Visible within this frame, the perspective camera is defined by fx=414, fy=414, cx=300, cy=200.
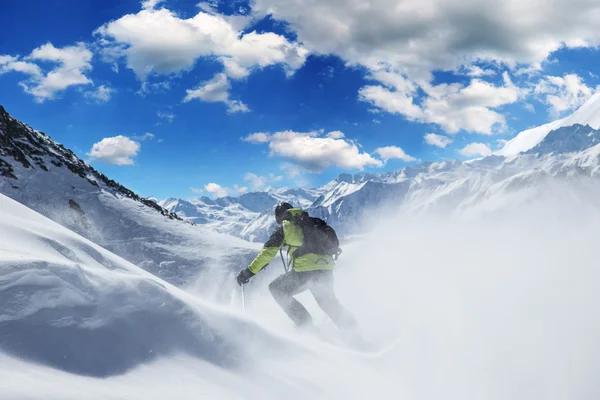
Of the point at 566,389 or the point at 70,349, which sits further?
the point at 566,389

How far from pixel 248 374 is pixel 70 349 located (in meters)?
1.58

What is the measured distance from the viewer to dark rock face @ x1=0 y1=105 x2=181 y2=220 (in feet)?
123

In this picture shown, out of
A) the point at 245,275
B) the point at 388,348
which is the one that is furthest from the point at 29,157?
the point at 388,348

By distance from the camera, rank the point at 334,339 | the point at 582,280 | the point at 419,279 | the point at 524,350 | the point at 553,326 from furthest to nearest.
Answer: the point at 419,279, the point at 582,280, the point at 334,339, the point at 553,326, the point at 524,350

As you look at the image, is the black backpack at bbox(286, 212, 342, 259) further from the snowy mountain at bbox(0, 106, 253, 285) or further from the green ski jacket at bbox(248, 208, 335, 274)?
the snowy mountain at bbox(0, 106, 253, 285)

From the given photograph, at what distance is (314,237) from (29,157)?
139 ft

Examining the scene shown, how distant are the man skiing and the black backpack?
17 millimetres

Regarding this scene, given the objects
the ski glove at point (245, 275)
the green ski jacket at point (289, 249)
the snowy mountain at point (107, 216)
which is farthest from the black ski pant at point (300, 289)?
the snowy mountain at point (107, 216)

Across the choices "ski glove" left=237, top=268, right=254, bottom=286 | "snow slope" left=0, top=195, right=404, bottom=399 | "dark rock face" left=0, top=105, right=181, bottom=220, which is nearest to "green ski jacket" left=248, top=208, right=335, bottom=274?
"ski glove" left=237, top=268, right=254, bottom=286

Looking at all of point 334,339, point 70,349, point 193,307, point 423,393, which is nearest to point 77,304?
point 70,349

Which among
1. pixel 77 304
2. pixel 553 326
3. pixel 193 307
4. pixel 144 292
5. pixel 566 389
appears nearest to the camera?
pixel 77 304

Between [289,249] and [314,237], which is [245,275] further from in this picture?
[314,237]

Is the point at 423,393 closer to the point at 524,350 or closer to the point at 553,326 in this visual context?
the point at 524,350

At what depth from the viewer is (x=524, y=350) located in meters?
5.35
